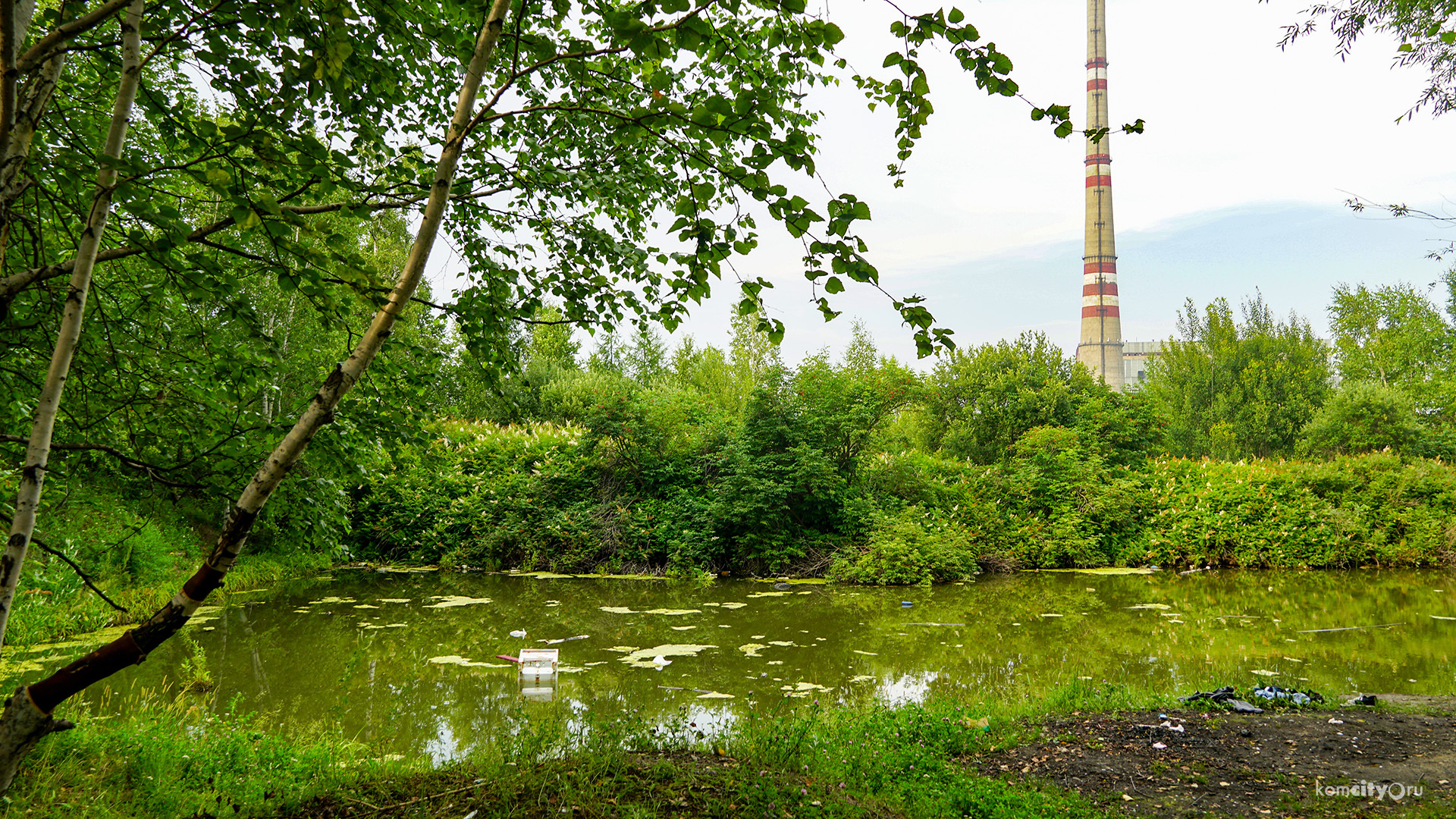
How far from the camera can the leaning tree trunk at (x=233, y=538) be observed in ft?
7.59

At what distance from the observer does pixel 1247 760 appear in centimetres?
438

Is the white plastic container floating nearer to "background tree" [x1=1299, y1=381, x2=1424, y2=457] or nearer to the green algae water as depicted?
the green algae water

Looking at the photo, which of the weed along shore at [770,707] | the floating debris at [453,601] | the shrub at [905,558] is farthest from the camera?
the shrub at [905,558]

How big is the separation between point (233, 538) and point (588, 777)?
2.00 metres

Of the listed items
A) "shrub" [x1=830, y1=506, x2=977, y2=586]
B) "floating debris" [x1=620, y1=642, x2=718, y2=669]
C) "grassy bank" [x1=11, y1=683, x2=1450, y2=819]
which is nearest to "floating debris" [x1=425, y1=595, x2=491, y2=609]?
"floating debris" [x1=620, y1=642, x2=718, y2=669]

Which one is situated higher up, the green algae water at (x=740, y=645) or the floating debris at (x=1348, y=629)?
the floating debris at (x=1348, y=629)

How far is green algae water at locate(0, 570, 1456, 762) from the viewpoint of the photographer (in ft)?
20.7

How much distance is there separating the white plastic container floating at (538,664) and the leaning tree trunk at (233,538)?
14.6 feet

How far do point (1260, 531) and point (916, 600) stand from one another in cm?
799

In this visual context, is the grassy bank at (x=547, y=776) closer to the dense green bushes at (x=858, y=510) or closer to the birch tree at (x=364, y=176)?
the birch tree at (x=364, y=176)

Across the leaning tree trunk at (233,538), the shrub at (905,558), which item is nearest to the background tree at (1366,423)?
the shrub at (905,558)

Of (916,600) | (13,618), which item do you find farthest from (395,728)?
(916,600)

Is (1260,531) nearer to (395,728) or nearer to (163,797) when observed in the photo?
(395,728)

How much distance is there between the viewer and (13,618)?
694 centimetres
